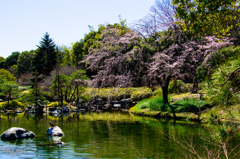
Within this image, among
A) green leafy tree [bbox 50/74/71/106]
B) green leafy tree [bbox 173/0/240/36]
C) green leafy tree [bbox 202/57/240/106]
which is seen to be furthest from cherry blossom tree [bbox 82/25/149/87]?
green leafy tree [bbox 202/57/240/106]

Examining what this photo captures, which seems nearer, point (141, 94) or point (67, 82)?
point (67, 82)

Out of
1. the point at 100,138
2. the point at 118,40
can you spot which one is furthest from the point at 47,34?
the point at 100,138

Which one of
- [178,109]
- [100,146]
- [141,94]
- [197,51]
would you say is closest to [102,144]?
[100,146]

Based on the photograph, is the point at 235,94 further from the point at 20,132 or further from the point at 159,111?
the point at 159,111

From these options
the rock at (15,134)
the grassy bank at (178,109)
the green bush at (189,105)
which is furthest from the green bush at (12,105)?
the green bush at (189,105)

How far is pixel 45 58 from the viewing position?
44094 millimetres

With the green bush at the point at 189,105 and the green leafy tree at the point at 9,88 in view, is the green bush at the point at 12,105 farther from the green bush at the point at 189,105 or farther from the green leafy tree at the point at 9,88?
the green bush at the point at 189,105

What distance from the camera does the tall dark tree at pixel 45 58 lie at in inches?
1693

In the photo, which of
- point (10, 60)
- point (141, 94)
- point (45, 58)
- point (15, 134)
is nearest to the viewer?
point (15, 134)

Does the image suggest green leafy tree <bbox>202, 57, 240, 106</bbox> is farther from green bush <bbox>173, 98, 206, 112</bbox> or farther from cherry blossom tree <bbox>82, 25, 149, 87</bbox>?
green bush <bbox>173, 98, 206, 112</bbox>

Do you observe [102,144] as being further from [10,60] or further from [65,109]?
[10,60]

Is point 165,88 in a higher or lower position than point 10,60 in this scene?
lower

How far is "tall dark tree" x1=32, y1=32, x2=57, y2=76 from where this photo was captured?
141 ft

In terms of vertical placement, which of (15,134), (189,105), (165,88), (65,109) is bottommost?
(15,134)
